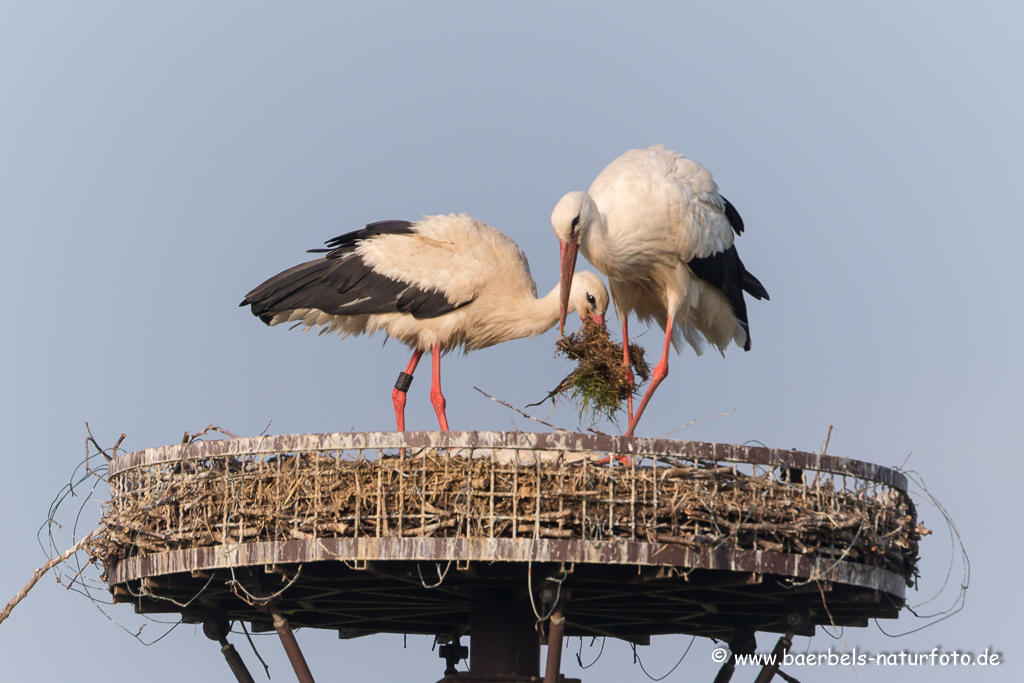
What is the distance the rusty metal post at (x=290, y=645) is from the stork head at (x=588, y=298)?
4.45 m

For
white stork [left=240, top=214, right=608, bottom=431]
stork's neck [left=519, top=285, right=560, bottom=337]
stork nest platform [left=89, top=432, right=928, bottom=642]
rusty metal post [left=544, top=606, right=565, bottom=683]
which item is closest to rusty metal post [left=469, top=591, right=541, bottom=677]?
stork nest platform [left=89, top=432, right=928, bottom=642]

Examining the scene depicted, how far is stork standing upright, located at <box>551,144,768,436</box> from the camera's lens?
1378 cm

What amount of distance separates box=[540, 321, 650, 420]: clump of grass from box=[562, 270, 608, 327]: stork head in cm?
32

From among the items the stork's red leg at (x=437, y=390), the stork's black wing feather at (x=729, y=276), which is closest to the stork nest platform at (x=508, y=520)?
the stork's red leg at (x=437, y=390)

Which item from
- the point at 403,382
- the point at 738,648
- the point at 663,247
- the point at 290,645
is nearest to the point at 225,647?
the point at 290,645

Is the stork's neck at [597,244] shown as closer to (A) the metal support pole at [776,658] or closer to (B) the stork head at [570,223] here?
(B) the stork head at [570,223]

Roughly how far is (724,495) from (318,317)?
211 inches

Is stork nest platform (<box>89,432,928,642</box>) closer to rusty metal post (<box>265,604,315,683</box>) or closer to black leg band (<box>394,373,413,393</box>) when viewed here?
rusty metal post (<box>265,604,315,683</box>)

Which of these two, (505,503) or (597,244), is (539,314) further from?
(505,503)

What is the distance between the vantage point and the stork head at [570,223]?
527 inches

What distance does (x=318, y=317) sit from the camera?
14656 mm

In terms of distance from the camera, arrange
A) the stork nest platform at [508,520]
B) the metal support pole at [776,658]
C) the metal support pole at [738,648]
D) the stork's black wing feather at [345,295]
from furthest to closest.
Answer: the stork's black wing feather at [345,295] → the metal support pole at [738,648] → the metal support pole at [776,658] → the stork nest platform at [508,520]

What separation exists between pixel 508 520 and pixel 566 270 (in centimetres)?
396

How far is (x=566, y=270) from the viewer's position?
1380 cm
